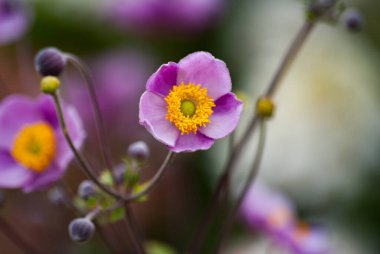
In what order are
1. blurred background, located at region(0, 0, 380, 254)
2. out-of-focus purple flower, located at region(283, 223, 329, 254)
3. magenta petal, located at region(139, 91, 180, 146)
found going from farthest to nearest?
blurred background, located at region(0, 0, 380, 254) < out-of-focus purple flower, located at region(283, 223, 329, 254) < magenta petal, located at region(139, 91, 180, 146)

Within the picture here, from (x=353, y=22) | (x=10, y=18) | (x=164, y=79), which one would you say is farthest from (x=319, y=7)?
(x=10, y=18)

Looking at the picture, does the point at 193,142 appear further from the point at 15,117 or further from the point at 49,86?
the point at 15,117

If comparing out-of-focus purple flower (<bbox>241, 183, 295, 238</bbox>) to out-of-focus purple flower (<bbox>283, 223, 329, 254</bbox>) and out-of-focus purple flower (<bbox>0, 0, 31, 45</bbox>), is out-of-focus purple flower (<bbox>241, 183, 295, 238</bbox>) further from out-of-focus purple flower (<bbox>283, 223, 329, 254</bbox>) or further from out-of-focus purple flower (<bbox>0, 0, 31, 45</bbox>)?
out-of-focus purple flower (<bbox>0, 0, 31, 45</bbox>)

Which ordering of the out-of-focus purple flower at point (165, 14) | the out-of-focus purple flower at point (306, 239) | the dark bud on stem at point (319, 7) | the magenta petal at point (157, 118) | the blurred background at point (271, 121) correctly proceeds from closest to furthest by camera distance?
the magenta petal at point (157, 118), the dark bud on stem at point (319, 7), the out-of-focus purple flower at point (306, 239), the blurred background at point (271, 121), the out-of-focus purple flower at point (165, 14)

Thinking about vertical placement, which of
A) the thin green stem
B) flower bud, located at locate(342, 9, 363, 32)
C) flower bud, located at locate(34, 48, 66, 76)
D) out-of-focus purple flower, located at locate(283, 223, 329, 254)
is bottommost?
out-of-focus purple flower, located at locate(283, 223, 329, 254)

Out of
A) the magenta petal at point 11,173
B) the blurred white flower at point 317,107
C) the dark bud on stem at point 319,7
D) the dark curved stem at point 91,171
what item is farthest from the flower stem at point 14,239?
the blurred white flower at point 317,107

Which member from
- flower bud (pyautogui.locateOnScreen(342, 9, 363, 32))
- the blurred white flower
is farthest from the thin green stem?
the blurred white flower

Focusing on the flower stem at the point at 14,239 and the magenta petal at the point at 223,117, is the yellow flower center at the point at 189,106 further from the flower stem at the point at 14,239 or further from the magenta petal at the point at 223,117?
the flower stem at the point at 14,239
